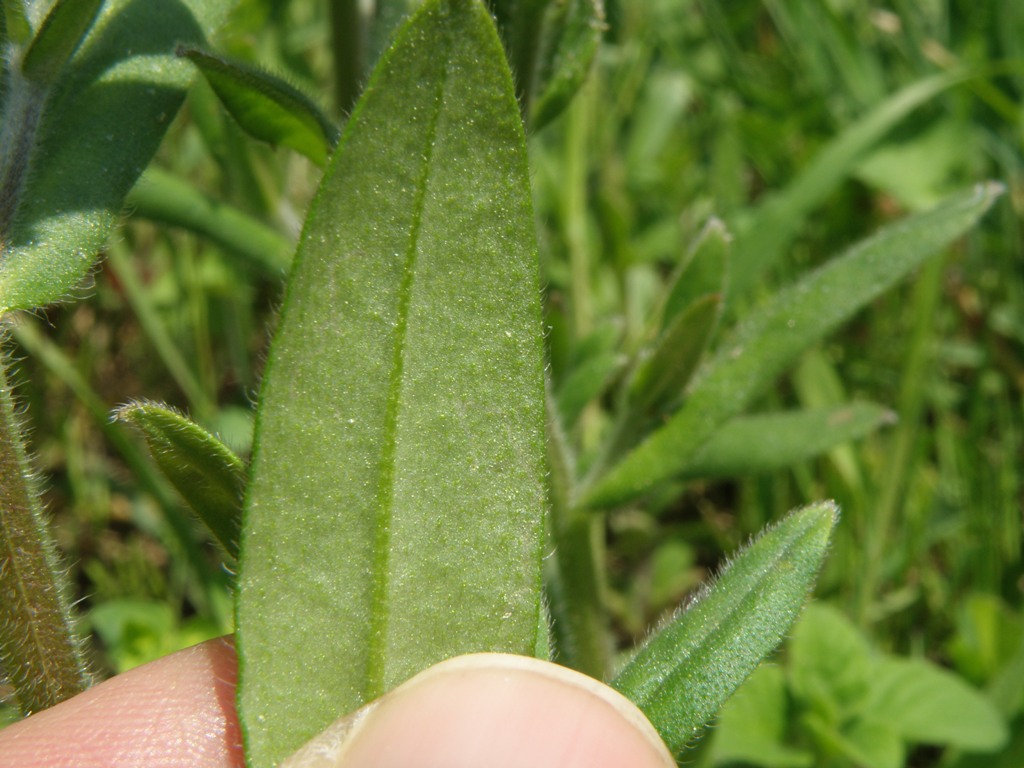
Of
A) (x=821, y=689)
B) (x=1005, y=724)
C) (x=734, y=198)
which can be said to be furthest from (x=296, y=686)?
(x=734, y=198)

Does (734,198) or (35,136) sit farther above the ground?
(35,136)

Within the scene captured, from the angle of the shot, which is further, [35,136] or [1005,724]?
[1005,724]

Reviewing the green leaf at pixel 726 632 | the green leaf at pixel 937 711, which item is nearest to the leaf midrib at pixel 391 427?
the green leaf at pixel 726 632

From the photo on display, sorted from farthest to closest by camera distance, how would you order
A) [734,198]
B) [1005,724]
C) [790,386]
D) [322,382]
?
[734,198] < [790,386] < [1005,724] < [322,382]

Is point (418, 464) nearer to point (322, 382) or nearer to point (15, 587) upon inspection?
point (322, 382)

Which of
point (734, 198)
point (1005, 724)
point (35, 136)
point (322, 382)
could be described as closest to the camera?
point (322, 382)

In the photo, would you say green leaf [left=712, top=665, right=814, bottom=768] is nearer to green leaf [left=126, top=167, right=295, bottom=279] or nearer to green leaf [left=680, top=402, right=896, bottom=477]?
green leaf [left=680, top=402, right=896, bottom=477]

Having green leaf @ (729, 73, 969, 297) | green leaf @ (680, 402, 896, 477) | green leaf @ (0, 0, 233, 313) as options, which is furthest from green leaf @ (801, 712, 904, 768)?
green leaf @ (0, 0, 233, 313)
